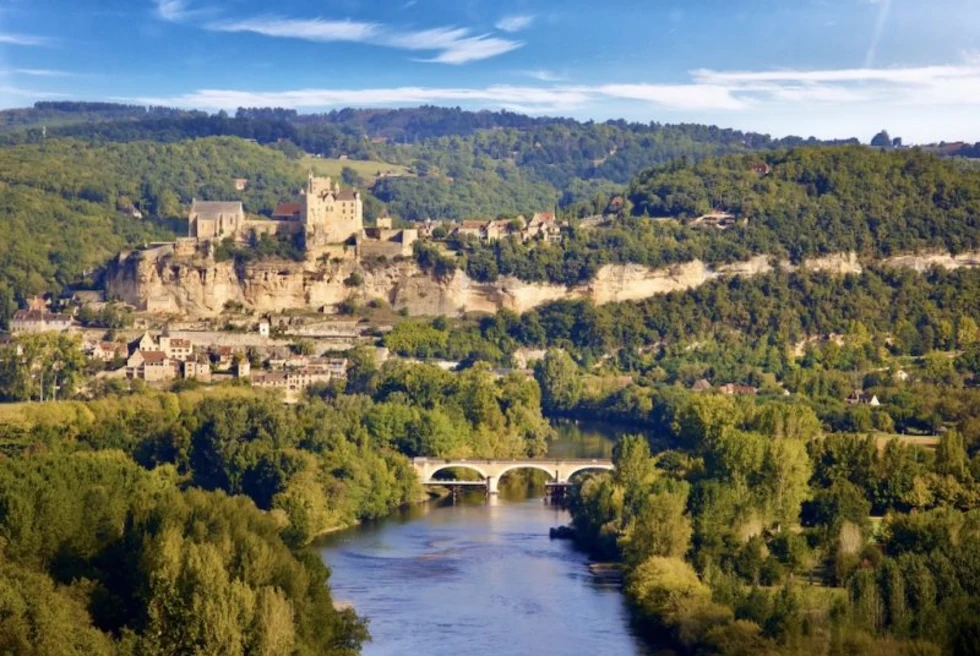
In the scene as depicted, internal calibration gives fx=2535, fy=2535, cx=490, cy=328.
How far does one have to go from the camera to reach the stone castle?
63812mm

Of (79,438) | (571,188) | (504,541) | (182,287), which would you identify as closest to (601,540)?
(504,541)

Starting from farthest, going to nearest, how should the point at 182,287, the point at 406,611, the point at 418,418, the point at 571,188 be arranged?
the point at 571,188 → the point at 182,287 → the point at 418,418 → the point at 406,611

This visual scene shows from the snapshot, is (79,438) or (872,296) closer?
(79,438)

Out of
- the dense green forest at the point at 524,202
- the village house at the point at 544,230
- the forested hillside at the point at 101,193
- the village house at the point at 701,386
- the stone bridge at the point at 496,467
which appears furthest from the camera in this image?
the village house at the point at 544,230

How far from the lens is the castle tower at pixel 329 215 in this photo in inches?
2530

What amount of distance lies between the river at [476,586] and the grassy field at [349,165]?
52.9 metres

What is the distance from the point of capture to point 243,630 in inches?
1009

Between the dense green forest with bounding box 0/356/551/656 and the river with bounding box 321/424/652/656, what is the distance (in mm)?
1071

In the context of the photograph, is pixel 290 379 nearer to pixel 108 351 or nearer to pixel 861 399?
pixel 108 351

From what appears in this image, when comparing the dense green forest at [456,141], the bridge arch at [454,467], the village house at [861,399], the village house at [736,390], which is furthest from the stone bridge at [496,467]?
the dense green forest at [456,141]

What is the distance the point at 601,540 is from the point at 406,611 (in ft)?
19.4

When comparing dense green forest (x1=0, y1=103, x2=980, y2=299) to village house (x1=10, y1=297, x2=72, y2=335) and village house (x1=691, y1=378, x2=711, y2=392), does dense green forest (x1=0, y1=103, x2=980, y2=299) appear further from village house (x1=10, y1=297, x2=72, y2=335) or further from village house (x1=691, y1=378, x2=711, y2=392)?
village house (x1=691, y1=378, x2=711, y2=392)

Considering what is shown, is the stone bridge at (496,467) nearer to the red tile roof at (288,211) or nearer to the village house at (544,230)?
the red tile roof at (288,211)

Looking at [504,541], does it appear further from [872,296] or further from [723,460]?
[872,296]
